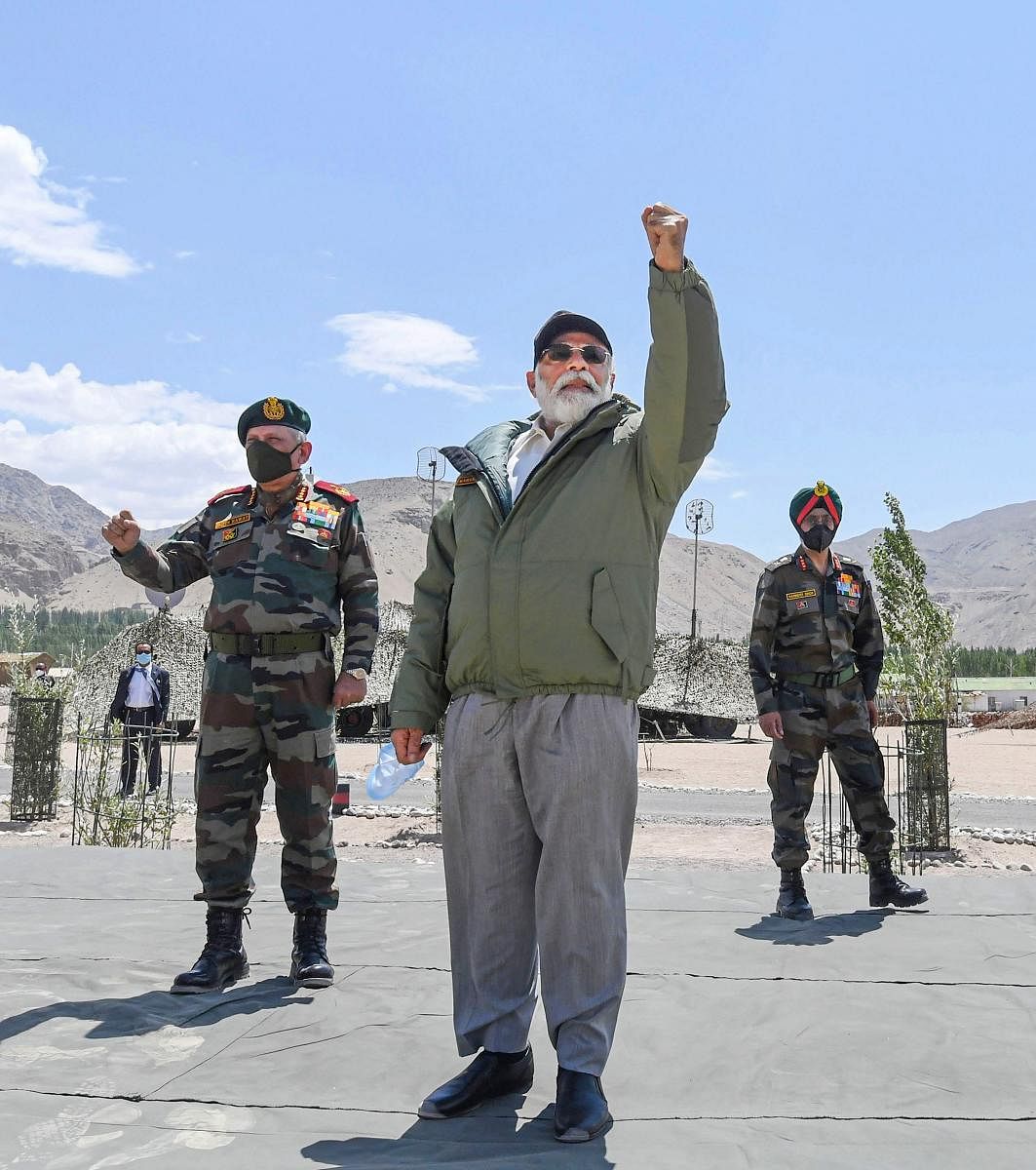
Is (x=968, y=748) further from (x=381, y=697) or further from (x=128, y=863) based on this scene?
(x=128, y=863)

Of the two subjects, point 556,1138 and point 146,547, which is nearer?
point 556,1138

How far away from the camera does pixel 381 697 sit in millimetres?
27078

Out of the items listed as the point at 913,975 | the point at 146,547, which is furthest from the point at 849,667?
the point at 146,547

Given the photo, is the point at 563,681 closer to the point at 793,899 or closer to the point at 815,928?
the point at 815,928

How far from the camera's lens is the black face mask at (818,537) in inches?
223

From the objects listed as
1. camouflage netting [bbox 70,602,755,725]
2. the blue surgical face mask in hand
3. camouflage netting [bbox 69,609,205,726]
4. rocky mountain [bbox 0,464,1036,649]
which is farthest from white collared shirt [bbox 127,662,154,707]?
rocky mountain [bbox 0,464,1036,649]

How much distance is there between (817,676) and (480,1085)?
10.6ft

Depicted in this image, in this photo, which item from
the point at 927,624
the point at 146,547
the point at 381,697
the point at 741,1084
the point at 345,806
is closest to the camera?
the point at 741,1084

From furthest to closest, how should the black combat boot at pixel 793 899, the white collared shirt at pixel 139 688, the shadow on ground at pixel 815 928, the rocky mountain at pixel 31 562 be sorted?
the rocky mountain at pixel 31 562, the white collared shirt at pixel 139 688, the black combat boot at pixel 793 899, the shadow on ground at pixel 815 928

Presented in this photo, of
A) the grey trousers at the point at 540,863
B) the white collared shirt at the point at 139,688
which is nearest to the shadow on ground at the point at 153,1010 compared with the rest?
the grey trousers at the point at 540,863

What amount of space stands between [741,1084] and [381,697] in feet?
80.5

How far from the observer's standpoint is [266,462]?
13.8ft

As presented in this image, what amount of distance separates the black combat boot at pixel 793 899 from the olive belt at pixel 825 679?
34.8 inches

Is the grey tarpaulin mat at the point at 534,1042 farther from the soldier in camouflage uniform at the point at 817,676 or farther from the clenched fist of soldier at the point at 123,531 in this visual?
the clenched fist of soldier at the point at 123,531
